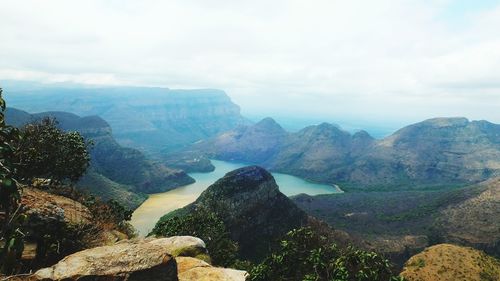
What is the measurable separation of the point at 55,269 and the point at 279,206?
136 meters

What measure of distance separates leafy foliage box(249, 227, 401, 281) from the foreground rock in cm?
5356

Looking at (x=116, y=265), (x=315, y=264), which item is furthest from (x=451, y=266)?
(x=116, y=265)

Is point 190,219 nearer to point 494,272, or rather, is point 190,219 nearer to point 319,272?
point 319,272

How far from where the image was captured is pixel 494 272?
87125 millimetres

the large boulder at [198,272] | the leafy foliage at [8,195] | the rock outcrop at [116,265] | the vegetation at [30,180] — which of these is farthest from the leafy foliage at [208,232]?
the leafy foliage at [8,195]

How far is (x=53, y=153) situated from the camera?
61.7m

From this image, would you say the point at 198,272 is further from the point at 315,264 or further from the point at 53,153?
the point at 53,153

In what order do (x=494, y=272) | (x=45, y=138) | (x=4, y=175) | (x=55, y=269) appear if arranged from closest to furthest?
(x=4, y=175)
(x=55, y=269)
(x=45, y=138)
(x=494, y=272)

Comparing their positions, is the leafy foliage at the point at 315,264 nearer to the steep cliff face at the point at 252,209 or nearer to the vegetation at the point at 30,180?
the vegetation at the point at 30,180

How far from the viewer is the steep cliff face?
139m

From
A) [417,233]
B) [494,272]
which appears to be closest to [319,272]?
[494,272]

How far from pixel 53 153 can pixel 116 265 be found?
44.5 metres

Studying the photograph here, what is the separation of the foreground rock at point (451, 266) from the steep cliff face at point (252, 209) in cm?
4889

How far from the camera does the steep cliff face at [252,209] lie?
5463 inches
